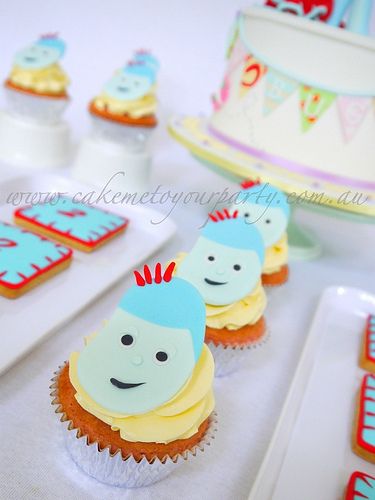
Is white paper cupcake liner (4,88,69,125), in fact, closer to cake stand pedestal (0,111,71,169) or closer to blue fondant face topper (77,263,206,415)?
cake stand pedestal (0,111,71,169)

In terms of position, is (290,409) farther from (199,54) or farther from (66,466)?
(199,54)

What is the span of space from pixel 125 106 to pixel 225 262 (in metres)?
0.60

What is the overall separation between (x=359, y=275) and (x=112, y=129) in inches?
25.2

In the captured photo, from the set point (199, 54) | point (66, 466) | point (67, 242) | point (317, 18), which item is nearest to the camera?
point (66, 466)

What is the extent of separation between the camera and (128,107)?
119cm

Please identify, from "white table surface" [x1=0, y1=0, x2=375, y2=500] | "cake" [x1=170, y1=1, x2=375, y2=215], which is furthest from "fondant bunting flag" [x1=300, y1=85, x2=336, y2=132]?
"white table surface" [x1=0, y1=0, x2=375, y2=500]

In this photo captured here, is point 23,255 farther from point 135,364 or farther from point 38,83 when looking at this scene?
point 38,83

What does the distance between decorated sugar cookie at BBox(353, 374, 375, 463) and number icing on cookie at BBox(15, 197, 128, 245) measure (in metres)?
0.48

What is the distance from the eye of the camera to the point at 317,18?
3.47 feet

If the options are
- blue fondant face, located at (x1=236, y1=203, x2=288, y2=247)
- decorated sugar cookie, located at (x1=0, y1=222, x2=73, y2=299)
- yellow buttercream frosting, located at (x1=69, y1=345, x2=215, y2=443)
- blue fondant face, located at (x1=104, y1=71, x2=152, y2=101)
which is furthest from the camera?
blue fondant face, located at (x1=104, y1=71, x2=152, y2=101)

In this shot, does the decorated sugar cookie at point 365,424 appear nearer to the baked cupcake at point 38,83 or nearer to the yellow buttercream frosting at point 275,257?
the yellow buttercream frosting at point 275,257

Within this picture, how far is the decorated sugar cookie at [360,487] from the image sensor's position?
0.54 metres

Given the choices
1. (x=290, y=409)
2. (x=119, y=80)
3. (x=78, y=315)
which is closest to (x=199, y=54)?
(x=119, y=80)

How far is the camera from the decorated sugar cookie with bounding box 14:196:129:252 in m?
0.91
